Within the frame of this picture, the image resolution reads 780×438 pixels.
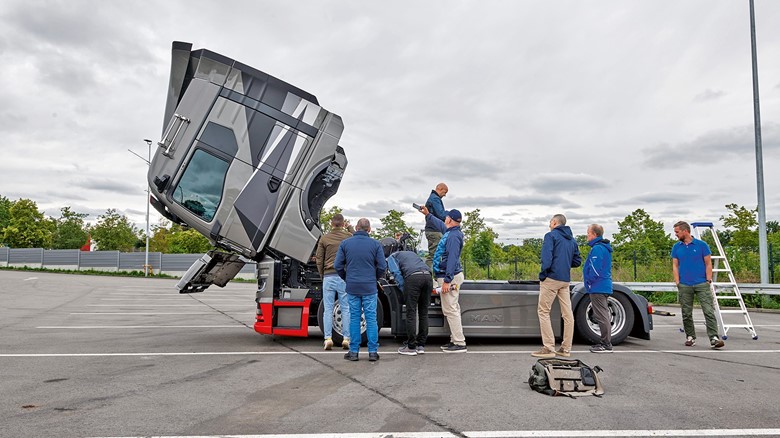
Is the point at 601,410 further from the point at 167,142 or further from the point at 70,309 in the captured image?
the point at 70,309

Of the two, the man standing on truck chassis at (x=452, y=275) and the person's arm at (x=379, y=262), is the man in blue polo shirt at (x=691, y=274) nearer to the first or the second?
the man standing on truck chassis at (x=452, y=275)

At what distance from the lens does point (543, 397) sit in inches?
187

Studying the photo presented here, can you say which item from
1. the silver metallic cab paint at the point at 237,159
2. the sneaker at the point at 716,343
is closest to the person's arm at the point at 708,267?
the sneaker at the point at 716,343

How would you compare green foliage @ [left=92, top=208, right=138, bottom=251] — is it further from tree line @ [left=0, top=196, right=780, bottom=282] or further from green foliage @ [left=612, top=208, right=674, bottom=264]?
green foliage @ [left=612, top=208, right=674, bottom=264]

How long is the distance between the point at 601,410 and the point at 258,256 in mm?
4884

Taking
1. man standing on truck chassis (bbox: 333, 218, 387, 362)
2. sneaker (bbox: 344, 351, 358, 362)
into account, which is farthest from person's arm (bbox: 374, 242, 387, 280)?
sneaker (bbox: 344, 351, 358, 362)

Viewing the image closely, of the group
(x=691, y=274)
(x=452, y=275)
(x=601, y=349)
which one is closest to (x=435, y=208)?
(x=452, y=275)

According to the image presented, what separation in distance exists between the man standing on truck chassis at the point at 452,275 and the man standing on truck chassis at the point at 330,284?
1.30 metres

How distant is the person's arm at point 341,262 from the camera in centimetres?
670

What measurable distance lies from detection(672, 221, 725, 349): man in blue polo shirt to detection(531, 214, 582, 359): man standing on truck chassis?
7.32ft

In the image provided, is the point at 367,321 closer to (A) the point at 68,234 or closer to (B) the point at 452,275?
(B) the point at 452,275

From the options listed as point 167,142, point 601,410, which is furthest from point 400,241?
point 601,410

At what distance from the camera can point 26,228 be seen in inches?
2418

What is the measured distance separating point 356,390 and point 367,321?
1710 millimetres
